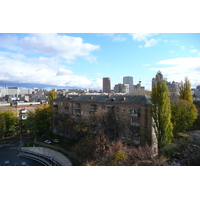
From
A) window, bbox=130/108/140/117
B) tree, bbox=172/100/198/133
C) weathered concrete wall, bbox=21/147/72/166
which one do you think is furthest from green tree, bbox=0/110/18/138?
tree, bbox=172/100/198/133

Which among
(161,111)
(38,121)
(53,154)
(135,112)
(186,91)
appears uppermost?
(186,91)

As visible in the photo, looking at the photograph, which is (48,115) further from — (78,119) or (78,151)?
(78,151)

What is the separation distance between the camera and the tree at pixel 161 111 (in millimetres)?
12570

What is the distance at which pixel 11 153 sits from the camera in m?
20.9

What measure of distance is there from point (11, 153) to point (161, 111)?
19974mm

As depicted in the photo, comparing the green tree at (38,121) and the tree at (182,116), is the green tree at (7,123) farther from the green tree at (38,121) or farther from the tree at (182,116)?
the tree at (182,116)

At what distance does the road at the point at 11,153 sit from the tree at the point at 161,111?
1428 cm

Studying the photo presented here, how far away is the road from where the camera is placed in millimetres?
18494

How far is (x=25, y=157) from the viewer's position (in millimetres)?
20156

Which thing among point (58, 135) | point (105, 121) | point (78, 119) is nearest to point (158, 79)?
point (105, 121)

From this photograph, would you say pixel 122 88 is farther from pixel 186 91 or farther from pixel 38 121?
pixel 38 121

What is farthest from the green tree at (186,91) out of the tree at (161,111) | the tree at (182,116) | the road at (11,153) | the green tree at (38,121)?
the road at (11,153)

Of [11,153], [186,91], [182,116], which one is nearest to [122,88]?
[186,91]

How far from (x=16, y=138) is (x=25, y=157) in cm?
853
